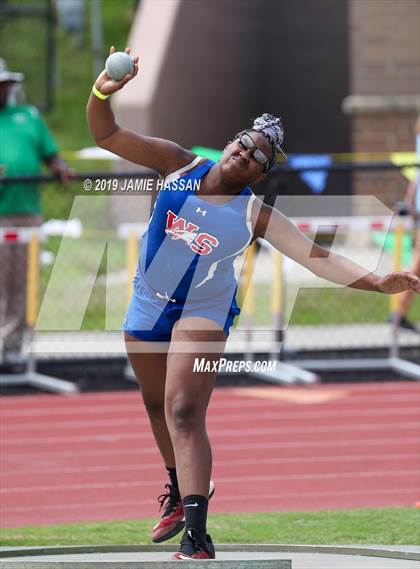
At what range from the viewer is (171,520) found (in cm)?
646

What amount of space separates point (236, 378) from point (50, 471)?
3.42 m

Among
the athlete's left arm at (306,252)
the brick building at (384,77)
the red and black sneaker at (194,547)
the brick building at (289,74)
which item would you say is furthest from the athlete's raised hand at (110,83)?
the brick building at (384,77)

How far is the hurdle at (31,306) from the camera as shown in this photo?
11.7m

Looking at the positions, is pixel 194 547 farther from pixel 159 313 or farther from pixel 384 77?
pixel 384 77

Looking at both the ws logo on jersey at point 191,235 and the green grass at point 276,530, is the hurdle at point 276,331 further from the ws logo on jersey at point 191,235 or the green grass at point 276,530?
the ws logo on jersey at point 191,235

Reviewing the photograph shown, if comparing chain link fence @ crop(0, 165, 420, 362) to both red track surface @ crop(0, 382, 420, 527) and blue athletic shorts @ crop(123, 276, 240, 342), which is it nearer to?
red track surface @ crop(0, 382, 420, 527)

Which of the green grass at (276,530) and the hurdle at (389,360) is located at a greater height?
the green grass at (276,530)

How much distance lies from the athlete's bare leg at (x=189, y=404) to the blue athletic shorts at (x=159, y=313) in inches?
2.5

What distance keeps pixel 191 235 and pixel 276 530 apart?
2.19m

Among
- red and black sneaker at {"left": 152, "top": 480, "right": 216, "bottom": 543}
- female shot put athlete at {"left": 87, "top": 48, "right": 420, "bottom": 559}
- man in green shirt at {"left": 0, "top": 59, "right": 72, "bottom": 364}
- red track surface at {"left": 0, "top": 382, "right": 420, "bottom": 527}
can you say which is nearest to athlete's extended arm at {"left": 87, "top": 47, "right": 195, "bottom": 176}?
female shot put athlete at {"left": 87, "top": 48, "right": 420, "bottom": 559}

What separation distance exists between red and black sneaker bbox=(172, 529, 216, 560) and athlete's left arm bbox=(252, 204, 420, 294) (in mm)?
1270

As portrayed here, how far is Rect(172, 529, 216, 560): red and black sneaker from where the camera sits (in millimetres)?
5742

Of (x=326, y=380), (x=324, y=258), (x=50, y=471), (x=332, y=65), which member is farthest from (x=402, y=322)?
(x=332, y=65)

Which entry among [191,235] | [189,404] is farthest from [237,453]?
[191,235]
